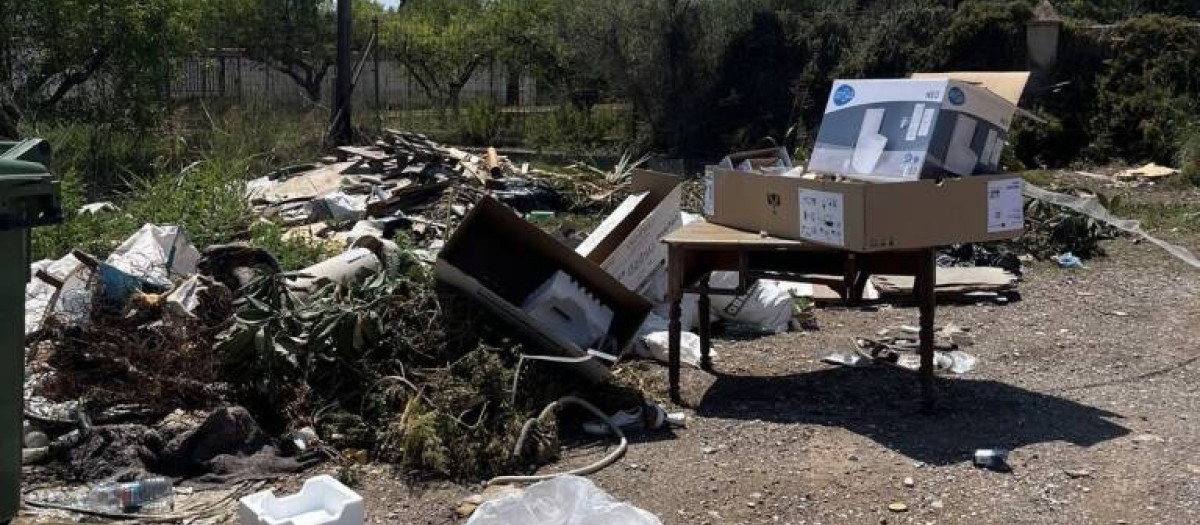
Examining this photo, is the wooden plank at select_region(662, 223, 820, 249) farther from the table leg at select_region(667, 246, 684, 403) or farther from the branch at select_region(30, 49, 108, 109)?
the branch at select_region(30, 49, 108, 109)

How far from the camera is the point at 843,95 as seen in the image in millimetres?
5758

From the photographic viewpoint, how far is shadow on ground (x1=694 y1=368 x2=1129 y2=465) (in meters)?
5.08

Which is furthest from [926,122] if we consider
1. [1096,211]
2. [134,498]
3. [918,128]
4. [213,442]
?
[1096,211]

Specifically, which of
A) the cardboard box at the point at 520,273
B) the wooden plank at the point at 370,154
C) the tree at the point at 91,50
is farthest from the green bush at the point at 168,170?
the cardboard box at the point at 520,273

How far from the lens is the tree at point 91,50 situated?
47.1ft

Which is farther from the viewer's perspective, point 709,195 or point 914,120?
point 709,195

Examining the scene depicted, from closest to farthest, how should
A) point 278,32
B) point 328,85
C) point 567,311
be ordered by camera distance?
1. point 567,311
2. point 328,85
3. point 278,32

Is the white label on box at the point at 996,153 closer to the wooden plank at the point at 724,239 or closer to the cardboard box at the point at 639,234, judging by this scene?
the wooden plank at the point at 724,239

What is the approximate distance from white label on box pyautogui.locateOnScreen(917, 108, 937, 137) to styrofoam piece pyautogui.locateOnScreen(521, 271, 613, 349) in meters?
1.68

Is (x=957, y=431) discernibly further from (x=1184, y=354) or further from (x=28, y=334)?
(x=28, y=334)

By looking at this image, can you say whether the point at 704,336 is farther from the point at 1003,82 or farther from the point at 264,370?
the point at 264,370

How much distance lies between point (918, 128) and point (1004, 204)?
0.51 m

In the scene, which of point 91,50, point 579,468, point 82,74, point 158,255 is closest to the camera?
point 579,468

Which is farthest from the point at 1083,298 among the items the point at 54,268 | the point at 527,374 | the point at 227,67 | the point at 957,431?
the point at 227,67
